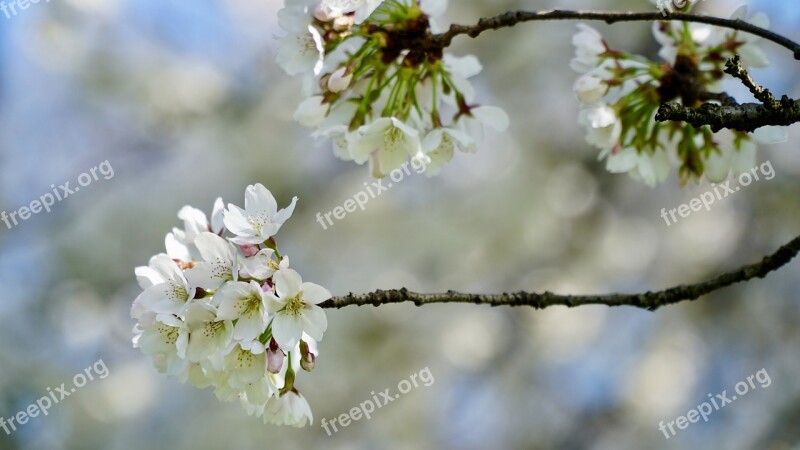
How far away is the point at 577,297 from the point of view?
945 mm

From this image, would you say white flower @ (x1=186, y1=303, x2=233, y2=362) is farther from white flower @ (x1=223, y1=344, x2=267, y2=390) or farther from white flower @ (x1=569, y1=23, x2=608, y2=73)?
white flower @ (x1=569, y1=23, x2=608, y2=73)

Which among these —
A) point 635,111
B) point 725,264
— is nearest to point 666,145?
point 635,111

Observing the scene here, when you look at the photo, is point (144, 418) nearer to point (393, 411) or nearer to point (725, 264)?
point (393, 411)

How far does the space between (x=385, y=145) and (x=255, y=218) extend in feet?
0.88

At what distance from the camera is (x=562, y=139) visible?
12.8 ft

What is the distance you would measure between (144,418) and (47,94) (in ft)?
4.59
